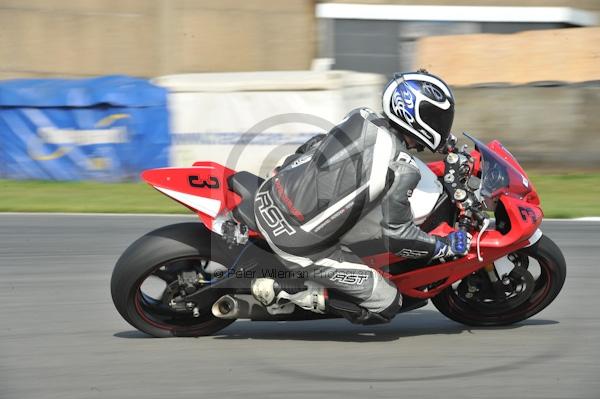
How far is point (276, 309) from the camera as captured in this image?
17.6 ft

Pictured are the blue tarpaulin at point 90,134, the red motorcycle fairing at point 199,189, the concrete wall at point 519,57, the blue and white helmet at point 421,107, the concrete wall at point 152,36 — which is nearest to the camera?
the blue and white helmet at point 421,107

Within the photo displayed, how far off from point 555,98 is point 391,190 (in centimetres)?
730

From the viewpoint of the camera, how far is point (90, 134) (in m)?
11.3

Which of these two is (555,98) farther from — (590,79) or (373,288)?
(373,288)

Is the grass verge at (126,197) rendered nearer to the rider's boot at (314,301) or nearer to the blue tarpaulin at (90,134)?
the blue tarpaulin at (90,134)

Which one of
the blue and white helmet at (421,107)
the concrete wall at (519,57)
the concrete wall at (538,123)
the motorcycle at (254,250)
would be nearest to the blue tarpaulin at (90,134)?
the concrete wall at (538,123)

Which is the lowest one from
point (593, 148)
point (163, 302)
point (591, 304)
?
point (593, 148)

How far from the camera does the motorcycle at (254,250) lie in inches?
207

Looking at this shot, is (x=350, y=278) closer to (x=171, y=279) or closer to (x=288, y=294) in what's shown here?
(x=288, y=294)

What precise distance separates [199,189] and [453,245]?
1466mm

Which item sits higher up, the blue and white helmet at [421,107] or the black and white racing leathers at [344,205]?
the blue and white helmet at [421,107]

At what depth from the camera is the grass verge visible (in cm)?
971

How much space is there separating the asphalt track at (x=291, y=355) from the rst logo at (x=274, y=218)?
0.68m

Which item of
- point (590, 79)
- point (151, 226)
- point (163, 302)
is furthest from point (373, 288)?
point (590, 79)
